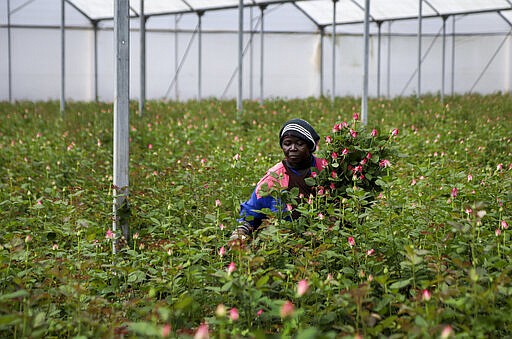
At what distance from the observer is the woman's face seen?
12.7ft

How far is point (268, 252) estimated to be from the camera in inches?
105

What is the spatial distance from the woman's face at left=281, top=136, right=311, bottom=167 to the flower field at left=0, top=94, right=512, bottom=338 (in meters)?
0.13

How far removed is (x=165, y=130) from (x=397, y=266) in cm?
601

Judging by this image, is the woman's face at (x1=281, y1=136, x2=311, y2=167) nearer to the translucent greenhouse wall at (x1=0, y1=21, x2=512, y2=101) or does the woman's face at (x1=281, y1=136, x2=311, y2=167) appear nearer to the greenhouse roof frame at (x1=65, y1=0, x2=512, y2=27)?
the greenhouse roof frame at (x1=65, y1=0, x2=512, y2=27)

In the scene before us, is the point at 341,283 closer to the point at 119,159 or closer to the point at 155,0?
the point at 119,159

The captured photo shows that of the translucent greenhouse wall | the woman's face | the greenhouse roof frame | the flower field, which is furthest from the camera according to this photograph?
the translucent greenhouse wall

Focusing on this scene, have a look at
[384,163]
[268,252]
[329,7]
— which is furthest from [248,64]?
[268,252]

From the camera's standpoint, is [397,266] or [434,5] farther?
[434,5]

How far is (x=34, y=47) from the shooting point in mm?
19141

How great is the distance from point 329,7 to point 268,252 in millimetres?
15777

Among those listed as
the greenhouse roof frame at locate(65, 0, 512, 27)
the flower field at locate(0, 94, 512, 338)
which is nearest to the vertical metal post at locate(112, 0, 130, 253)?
the flower field at locate(0, 94, 512, 338)

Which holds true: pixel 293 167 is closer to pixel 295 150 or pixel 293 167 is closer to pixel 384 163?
pixel 295 150

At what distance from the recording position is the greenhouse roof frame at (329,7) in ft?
50.4

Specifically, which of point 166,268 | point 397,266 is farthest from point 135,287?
point 397,266
